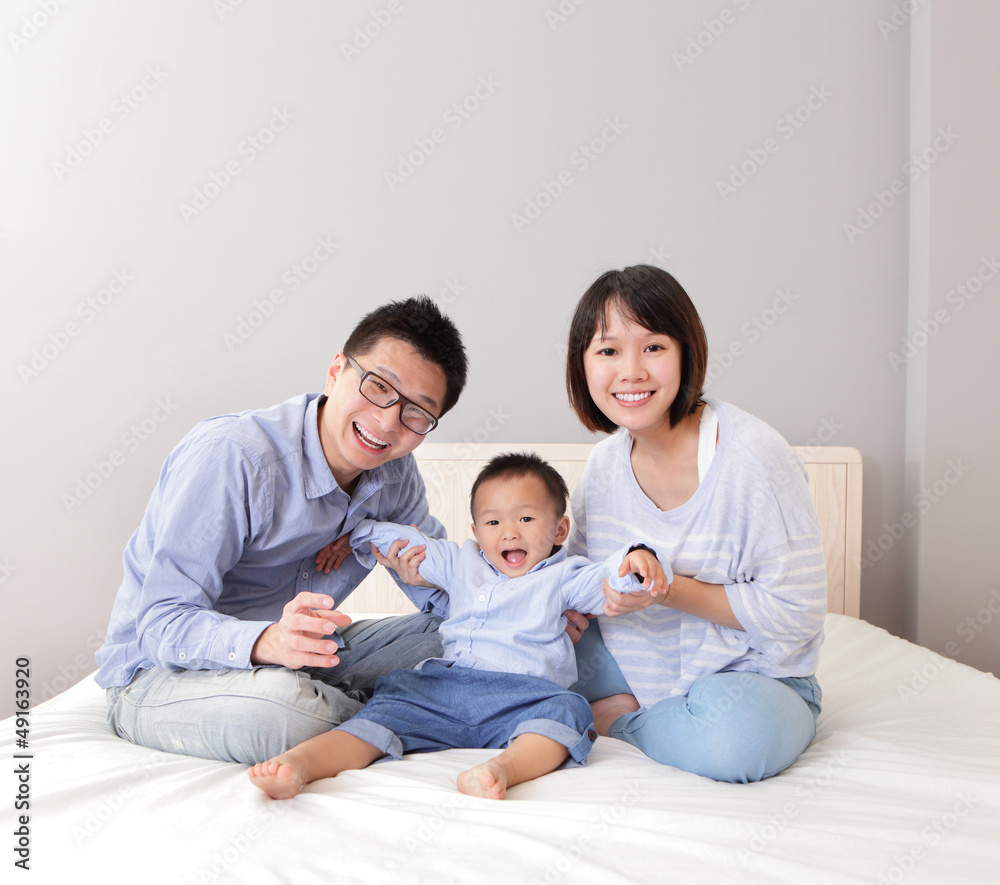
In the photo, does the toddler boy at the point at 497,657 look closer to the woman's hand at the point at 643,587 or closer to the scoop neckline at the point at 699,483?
the woman's hand at the point at 643,587

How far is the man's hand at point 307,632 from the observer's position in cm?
107

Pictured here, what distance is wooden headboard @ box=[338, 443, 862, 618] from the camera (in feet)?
7.59

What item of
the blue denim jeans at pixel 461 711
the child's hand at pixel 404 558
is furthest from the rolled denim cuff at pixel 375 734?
the child's hand at pixel 404 558

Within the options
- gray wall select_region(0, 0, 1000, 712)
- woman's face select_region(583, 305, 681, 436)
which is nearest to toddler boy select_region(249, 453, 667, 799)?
woman's face select_region(583, 305, 681, 436)

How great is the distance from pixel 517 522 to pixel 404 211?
138cm

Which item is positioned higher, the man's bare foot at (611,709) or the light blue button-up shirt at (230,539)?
the light blue button-up shirt at (230,539)

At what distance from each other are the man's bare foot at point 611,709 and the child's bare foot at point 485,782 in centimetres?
46

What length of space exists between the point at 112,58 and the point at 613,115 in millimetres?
1648

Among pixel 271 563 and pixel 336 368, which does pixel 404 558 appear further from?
pixel 336 368

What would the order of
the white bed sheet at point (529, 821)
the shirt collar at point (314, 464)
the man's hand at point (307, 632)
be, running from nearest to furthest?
A: the white bed sheet at point (529, 821) → the man's hand at point (307, 632) → the shirt collar at point (314, 464)

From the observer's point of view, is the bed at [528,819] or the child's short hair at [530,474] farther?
the child's short hair at [530,474]

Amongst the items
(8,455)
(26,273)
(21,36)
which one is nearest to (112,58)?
(21,36)

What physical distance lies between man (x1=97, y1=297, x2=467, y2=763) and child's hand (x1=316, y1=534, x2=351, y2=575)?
0.02m

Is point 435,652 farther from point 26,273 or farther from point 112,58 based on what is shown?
point 112,58
